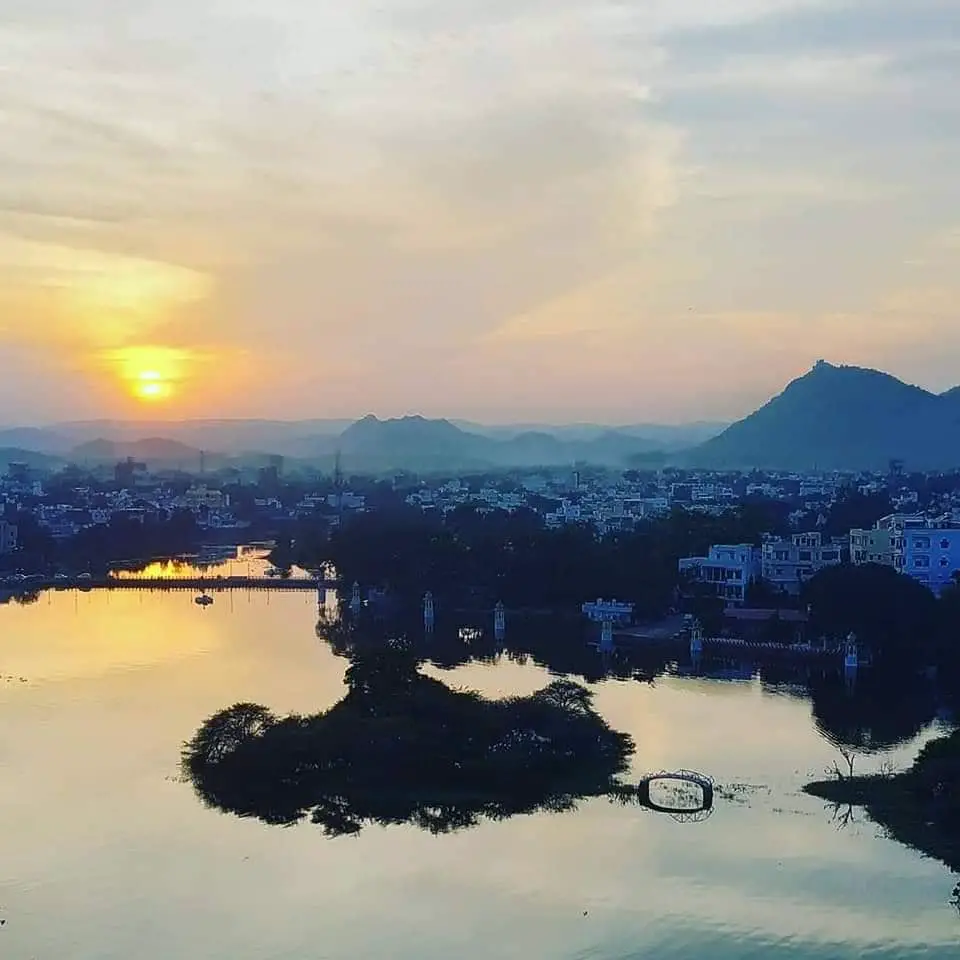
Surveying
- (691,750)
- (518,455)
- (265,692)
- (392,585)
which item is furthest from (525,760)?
(518,455)

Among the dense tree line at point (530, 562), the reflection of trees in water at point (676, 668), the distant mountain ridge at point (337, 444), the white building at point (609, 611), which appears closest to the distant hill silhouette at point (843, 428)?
the distant mountain ridge at point (337, 444)

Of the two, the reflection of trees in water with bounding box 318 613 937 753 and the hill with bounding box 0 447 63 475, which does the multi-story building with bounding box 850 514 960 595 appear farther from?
the hill with bounding box 0 447 63 475

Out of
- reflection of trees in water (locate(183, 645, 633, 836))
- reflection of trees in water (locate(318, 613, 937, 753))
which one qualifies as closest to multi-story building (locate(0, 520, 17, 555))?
reflection of trees in water (locate(318, 613, 937, 753))

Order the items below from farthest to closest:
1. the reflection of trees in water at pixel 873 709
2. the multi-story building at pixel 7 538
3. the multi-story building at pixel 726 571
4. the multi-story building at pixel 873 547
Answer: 1. the multi-story building at pixel 7 538
2. the multi-story building at pixel 726 571
3. the multi-story building at pixel 873 547
4. the reflection of trees in water at pixel 873 709

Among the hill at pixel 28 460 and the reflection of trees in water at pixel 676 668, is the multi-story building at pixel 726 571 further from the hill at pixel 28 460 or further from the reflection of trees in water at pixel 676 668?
the hill at pixel 28 460

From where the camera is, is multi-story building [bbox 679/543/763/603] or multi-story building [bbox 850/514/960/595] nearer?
multi-story building [bbox 850/514/960/595]

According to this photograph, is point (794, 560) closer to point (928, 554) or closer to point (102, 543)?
point (928, 554)
